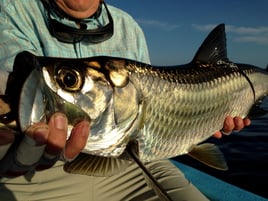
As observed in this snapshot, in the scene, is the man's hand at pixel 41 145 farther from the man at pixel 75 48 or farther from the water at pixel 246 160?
the water at pixel 246 160

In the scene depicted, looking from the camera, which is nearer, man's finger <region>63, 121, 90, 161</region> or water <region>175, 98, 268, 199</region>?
man's finger <region>63, 121, 90, 161</region>

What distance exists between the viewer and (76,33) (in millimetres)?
3936

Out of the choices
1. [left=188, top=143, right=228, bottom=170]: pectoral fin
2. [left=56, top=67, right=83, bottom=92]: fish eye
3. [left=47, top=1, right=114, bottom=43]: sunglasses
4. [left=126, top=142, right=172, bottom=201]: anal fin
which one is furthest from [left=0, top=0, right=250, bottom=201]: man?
[left=56, top=67, right=83, bottom=92]: fish eye

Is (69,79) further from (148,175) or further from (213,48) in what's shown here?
(213,48)

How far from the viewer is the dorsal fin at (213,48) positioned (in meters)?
3.47

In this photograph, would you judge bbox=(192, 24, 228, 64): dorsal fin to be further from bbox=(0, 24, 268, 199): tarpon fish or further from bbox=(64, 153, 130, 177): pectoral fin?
bbox=(64, 153, 130, 177): pectoral fin

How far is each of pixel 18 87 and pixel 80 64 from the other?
0.45m

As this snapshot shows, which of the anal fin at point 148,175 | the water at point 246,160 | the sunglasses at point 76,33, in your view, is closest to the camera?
the anal fin at point 148,175

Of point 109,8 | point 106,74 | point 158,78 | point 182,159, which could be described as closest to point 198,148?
point 158,78

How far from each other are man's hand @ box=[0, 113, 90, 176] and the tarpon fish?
0.06 metres

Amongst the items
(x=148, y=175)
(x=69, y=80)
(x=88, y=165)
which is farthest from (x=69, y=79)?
(x=148, y=175)

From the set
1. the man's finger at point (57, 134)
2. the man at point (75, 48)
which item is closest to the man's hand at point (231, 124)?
the man at point (75, 48)

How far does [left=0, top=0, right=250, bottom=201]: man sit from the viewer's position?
3.50m

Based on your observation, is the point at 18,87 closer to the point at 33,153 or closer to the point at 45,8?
the point at 33,153
